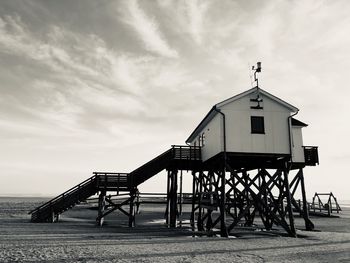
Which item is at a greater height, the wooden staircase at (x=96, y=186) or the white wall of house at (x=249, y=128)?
the white wall of house at (x=249, y=128)

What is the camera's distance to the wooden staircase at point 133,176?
69.4ft

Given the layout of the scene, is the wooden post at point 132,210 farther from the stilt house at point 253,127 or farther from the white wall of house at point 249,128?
the white wall of house at point 249,128

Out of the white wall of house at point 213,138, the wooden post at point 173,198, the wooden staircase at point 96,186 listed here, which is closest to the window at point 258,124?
the white wall of house at point 213,138

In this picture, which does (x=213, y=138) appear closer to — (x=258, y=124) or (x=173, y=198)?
(x=258, y=124)

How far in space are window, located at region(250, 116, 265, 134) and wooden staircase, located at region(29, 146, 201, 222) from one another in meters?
4.98

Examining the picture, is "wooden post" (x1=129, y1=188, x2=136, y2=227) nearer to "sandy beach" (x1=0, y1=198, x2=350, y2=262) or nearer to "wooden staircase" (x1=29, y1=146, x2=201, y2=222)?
"wooden staircase" (x1=29, y1=146, x2=201, y2=222)

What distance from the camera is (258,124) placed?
1812 centimetres

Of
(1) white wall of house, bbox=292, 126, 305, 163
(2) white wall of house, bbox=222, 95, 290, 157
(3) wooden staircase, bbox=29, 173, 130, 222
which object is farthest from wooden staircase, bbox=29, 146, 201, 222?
(1) white wall of house, bbox=292, 126, 305, 163

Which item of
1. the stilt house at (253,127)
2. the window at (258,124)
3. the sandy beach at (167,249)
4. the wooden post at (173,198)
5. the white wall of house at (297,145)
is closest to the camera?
the sandy beach at (167,249)

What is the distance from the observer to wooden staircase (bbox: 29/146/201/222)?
21156 mm

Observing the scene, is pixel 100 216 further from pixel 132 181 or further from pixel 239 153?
pixel 239 153

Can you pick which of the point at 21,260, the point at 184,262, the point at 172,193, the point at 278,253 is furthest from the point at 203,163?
the point at 21,260

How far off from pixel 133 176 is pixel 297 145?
11.4 metres

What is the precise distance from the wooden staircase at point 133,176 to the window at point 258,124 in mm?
4981
